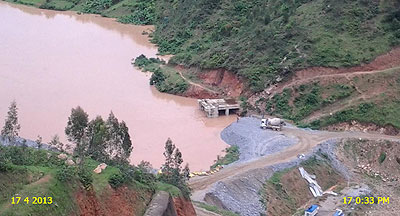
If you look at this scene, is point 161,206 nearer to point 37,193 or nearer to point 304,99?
point 37,193

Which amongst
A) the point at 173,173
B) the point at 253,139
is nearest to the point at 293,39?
the point at 253,139

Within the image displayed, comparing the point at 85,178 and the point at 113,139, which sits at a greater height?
the point at 85,178

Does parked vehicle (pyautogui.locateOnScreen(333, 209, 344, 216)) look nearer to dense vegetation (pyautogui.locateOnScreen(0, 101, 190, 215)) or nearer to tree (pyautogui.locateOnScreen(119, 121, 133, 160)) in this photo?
dense vegetation (pyautogui.locateOnScreen(0, 101, 190, 215))

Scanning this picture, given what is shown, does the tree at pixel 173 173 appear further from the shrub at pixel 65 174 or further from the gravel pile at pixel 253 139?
the gravel pile at pixel 253 139

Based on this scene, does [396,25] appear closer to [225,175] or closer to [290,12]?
[290,12]

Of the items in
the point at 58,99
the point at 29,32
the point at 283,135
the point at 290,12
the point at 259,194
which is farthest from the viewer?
the point at 29,32

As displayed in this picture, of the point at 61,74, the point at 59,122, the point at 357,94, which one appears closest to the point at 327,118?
the point at 357,94
